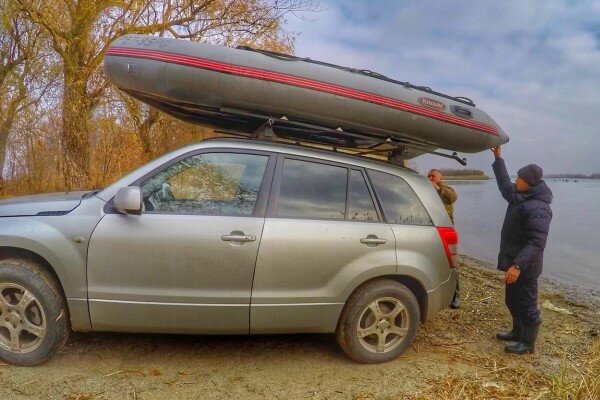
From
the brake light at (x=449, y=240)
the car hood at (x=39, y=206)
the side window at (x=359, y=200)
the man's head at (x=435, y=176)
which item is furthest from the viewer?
the man's head at (x=435, y=176)

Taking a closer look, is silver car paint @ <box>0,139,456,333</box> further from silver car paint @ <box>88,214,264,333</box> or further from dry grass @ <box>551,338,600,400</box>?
dry grass @ <box>551,338,600,400</box>

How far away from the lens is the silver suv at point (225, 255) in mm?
3326

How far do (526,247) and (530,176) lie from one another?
67 centimetres

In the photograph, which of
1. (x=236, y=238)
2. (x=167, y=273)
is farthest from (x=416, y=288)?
(x=167, y=273)

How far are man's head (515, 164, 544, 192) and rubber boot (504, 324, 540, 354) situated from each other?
4.26 feet

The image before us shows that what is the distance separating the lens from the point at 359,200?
3836 mm

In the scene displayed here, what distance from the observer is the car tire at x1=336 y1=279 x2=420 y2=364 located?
3709 mm

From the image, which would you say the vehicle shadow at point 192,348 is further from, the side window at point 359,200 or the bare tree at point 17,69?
the bare tree at point 17,69

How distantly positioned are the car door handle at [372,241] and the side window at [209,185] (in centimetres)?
94

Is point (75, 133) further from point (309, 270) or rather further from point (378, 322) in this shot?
point (378, 322)

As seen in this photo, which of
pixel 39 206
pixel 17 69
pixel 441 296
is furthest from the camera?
pixel 17 69

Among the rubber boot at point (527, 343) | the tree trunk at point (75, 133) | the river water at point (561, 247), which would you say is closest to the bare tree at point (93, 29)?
the tree trunk at point (75, 133)

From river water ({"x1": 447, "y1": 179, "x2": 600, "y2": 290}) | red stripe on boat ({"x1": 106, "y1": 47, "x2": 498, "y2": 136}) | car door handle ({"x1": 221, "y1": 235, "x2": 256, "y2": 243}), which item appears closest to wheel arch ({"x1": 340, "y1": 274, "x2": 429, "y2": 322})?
car door handle ({"x1": 221, "y1": 235, "x2": 256, "y2": 243})

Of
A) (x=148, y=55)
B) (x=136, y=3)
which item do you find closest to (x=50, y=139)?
(x=136, y=3)
